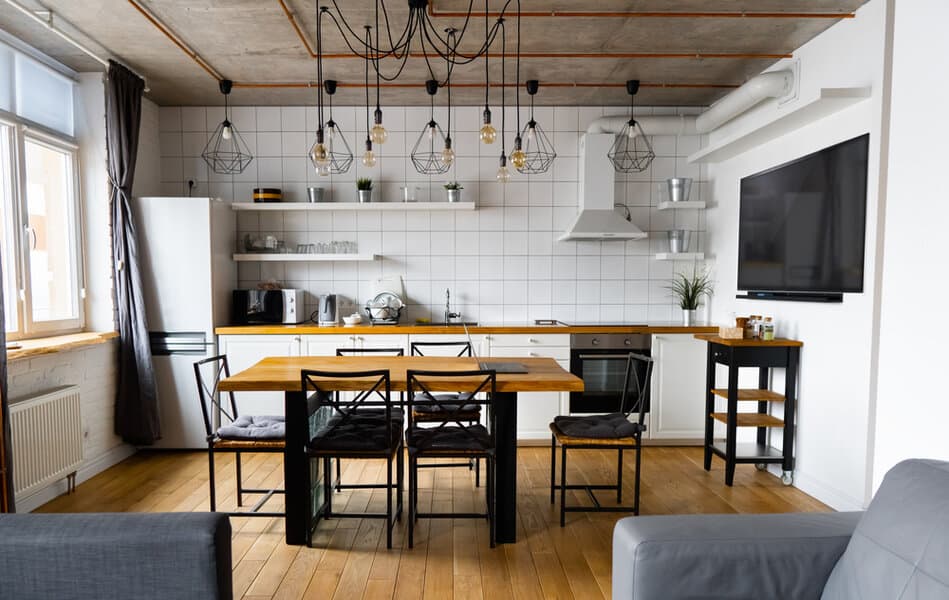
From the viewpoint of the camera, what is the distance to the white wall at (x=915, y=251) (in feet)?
5.43

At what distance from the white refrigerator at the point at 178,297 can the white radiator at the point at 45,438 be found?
0.73 metres

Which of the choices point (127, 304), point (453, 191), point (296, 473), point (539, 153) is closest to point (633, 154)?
point (539, 153)

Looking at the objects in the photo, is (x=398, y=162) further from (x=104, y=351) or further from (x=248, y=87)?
(x=104, y=351)

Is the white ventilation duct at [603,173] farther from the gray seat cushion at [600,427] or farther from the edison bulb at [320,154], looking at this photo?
the edison bulb at [320,154]

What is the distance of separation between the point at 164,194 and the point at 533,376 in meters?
3.71

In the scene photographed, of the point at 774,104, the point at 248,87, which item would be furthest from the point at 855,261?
the point at 248,87

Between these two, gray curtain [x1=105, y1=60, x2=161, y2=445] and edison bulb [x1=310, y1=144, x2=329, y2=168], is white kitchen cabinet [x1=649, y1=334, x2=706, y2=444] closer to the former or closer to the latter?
edison bulb [x1=310, y1=144, x2=329, y2=168]

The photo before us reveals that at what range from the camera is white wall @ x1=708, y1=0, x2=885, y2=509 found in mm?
2803

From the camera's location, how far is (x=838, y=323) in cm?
304

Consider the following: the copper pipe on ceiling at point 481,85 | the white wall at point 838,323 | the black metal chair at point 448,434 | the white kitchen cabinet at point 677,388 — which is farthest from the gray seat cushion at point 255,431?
the white wall at point 838,323

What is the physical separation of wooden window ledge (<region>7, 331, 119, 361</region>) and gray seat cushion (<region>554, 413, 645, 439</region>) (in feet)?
9.30

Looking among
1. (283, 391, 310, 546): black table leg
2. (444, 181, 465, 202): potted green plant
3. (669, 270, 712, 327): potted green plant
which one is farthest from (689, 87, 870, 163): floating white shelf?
(283, 391, 310, 546): black table leg

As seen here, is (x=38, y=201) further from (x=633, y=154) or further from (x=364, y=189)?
(x=633, y=154)

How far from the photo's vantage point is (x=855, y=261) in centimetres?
290
